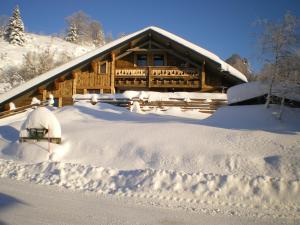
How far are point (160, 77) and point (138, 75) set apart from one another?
67.2 inches

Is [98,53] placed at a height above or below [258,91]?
above

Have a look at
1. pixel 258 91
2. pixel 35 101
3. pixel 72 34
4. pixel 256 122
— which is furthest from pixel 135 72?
pixel 72 34

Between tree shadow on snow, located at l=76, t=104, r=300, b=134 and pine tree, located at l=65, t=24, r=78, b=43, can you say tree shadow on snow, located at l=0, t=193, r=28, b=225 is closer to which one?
tree shadow on snow, located at l=76, t=104, r=300, b=134

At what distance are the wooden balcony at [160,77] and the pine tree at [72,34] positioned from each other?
5815 cm

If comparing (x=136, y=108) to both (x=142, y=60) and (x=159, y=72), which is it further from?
(x=142, y=60)

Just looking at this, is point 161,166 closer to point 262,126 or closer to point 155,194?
point 155,194

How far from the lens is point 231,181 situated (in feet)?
23.7

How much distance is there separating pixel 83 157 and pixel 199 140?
147 inches

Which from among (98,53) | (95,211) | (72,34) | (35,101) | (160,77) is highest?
(72,34)

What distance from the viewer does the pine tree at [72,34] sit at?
Result: 7700 centimetres

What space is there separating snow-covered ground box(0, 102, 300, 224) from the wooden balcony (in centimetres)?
1082

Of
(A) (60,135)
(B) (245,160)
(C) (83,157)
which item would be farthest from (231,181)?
(A) (60,135)

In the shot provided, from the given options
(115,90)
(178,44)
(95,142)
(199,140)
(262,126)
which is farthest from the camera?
(115,90)

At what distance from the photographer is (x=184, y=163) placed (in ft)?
27.8
